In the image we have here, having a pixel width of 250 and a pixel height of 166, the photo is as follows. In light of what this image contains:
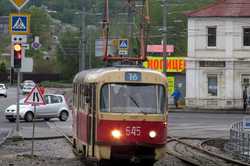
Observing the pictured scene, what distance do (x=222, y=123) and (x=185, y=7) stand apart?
60.0m

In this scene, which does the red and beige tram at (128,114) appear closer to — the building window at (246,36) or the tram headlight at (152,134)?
the tram headlight at (152,134)

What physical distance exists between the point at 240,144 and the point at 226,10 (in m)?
39.5

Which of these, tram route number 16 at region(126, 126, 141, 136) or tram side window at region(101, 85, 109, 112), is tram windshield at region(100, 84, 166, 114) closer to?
tram side window at region(101, 85, 109, 112)

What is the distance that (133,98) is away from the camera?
18.2m

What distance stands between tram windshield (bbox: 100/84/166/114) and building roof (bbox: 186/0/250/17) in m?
45.8

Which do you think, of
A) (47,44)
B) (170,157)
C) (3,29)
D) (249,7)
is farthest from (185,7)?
(3,29)

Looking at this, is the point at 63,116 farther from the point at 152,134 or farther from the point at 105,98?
the point at 152,134

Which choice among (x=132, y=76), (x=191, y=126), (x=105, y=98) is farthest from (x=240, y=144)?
(x=191, y=126)

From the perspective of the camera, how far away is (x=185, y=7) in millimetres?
103812

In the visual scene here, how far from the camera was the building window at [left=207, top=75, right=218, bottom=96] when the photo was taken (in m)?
62.8

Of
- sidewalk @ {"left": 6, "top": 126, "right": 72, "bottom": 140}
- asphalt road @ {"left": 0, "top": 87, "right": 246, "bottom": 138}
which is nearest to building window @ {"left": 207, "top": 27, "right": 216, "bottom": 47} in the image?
asphalt road @ {"left": 0, "top": 87, "right": 246, "bottom": 138}

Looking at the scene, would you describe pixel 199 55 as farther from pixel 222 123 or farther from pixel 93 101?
pixel 93 101

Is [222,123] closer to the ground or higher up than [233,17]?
closer to the ground

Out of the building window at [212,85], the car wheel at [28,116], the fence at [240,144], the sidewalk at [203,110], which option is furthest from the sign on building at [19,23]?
the building window at [212,85]
